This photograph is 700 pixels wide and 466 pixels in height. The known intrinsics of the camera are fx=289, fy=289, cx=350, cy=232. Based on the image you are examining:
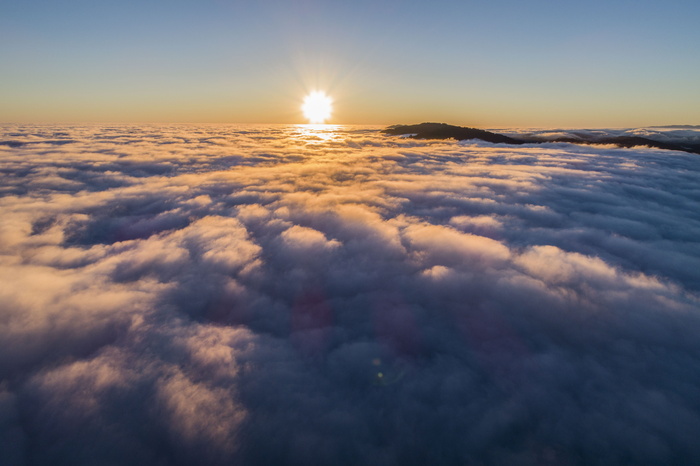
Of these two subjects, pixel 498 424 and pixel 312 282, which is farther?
pixel 312 282

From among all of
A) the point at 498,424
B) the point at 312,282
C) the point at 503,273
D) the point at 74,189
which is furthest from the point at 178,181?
the point at 498,424

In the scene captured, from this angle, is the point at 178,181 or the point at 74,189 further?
the point at 178,181

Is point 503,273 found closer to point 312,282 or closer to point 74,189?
point 312,282

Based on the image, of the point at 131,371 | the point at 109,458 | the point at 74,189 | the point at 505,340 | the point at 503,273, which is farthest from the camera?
the point at 74,189

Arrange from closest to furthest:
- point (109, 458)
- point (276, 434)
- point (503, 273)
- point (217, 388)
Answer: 1. point (109, 458)
2. point (276, 434)
3. point (217, 388)
4. point (503, 273)

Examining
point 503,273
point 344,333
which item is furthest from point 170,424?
point 503,273

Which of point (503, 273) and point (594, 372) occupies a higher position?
point (503, 273)

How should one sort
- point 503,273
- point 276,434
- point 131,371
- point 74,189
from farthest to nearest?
1. point 74,189
2. point 503,273
3. point 131,371
4. point 276,434

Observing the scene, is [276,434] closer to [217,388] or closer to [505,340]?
[217,388]

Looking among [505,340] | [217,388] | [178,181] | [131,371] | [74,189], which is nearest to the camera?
[217,388]
